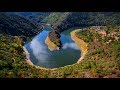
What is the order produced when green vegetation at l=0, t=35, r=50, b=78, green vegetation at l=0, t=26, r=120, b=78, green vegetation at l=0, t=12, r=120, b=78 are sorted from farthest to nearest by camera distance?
green vegetation at l=0, t=12, r=120, b=78
green vegetation at l=0, t=26, r=120, b=78
green vegetation at l=0, t=35, r=50, b=78

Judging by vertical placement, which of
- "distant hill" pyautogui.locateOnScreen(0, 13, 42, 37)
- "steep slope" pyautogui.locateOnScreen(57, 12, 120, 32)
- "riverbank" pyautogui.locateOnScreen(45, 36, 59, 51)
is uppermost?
"steep slope" pyautogui.locateOnScreen(57, 12, 120, 32)

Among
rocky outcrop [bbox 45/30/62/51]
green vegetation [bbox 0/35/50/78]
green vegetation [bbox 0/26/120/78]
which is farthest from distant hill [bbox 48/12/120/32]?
green vegetation [bbox 0/35/50/78]

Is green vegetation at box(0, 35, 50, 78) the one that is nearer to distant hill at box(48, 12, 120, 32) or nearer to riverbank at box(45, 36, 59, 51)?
riverbank at box(45, 36, 59, 51)

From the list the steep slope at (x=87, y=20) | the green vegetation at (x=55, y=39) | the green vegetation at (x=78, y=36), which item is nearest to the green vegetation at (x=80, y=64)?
the green vegetation at (x=78, y=36)

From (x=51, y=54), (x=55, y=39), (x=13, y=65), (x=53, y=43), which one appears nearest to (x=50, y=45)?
(x=53, y=43)

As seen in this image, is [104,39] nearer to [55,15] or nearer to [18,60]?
[18,60]
